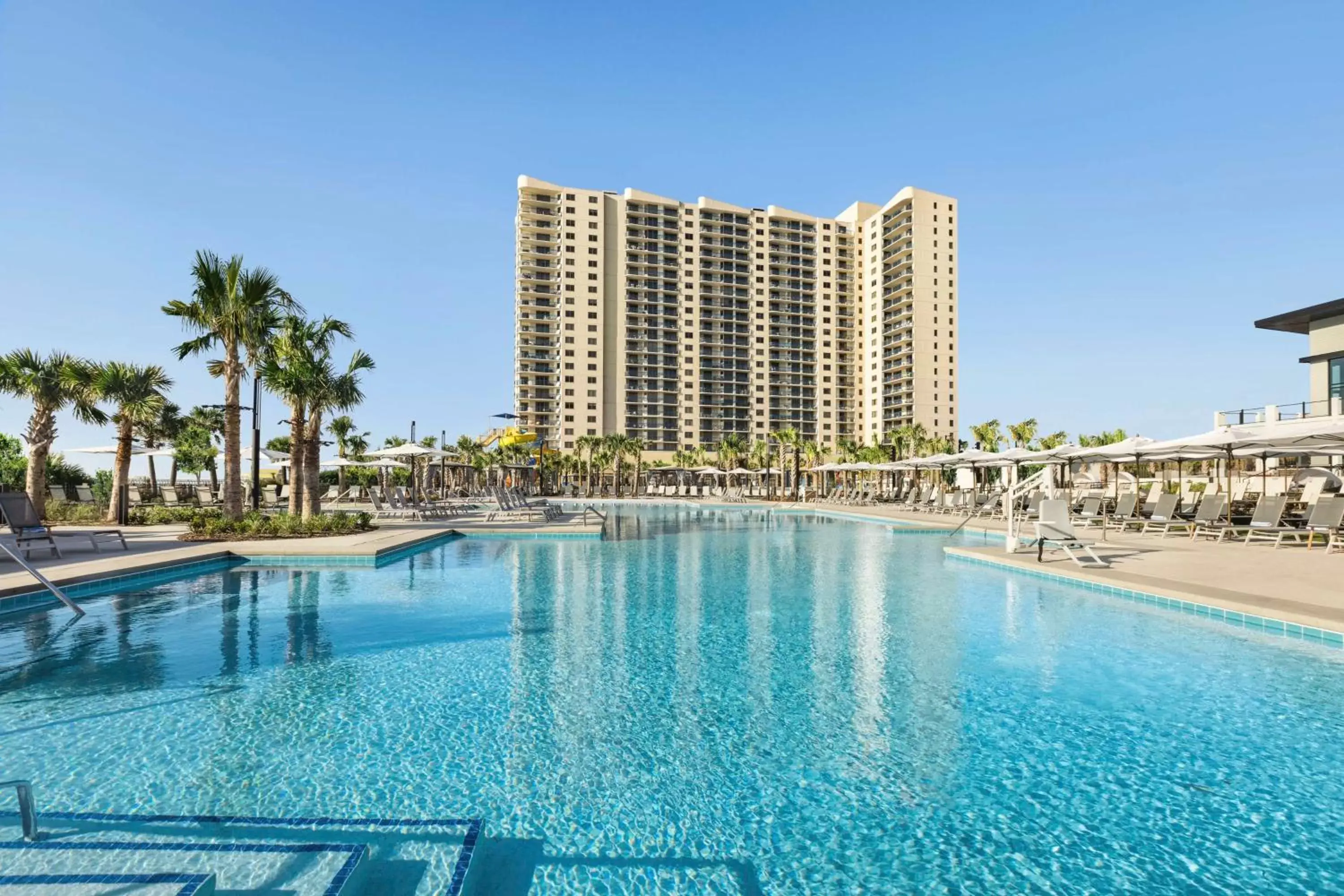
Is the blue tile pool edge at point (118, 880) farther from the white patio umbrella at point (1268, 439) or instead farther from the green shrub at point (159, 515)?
the green shrub at point (159, 515)

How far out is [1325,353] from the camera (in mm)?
23141

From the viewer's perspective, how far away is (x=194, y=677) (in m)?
5.55

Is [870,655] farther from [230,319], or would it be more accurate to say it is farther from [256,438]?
[256,438]

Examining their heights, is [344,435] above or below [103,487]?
above

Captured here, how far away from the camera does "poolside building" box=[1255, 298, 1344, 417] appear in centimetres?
2255

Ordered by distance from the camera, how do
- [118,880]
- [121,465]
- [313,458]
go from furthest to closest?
[121,465] → [313,458] → [118,880]

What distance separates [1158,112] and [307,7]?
22530 millimetres

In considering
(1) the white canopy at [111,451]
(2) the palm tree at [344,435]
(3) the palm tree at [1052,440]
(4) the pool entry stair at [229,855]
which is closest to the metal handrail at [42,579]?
(4) the pool entry stair at [229,855]

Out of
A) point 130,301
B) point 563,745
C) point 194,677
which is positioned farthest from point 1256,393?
point 130,301

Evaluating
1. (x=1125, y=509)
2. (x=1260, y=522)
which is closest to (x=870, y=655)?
(x=1260, y=522)

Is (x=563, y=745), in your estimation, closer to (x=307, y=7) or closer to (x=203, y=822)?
(x=203, y=822)

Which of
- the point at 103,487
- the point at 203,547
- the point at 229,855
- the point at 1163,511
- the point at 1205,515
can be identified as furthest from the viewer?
the point at 103,487

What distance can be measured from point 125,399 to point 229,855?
67.9 feet

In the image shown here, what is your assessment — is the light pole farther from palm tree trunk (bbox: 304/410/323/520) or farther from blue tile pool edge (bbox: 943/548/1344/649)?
blue tile pool edge (bbox: 943/548/1344/649)
